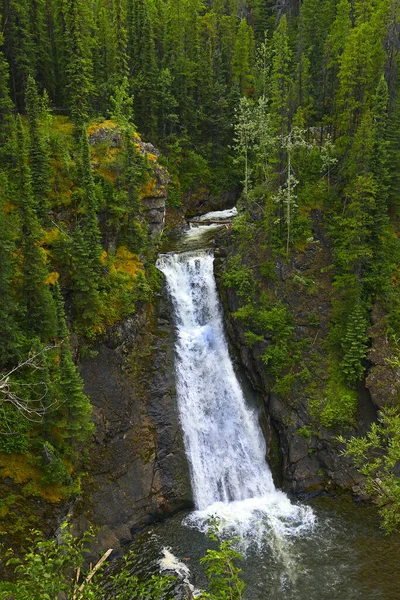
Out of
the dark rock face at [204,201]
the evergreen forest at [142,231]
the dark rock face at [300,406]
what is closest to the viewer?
the evergreen forest at [142,231]

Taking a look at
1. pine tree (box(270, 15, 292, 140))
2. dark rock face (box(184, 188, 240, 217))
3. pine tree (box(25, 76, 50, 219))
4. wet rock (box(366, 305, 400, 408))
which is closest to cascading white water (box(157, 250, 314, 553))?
wet rock (box(366, 305, 400, 408))

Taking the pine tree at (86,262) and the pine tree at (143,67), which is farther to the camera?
the pine tree at (143,67)

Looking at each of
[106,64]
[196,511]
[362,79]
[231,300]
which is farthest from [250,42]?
[196,511]

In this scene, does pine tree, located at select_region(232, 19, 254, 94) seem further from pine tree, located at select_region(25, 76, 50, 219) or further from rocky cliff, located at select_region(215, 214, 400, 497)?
pine tree, located at select_region(25, 76, 50, 219)

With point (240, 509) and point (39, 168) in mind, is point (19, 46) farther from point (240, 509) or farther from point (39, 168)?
point (240, 509)

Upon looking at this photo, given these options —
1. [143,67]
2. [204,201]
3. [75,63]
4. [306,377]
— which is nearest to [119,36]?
[143,67]

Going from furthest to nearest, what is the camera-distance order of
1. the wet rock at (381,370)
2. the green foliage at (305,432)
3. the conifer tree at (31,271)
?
the green foliage at (305,432) < the wet rock at (381,370) < the conifer tree at (31,271)

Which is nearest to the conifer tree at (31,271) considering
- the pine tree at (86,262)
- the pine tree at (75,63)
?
the pine tree at (86,262)

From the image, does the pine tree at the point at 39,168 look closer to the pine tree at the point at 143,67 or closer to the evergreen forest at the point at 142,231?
the evergreen forest at the point at 142,231

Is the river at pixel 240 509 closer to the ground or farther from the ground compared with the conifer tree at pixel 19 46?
closer to the ground

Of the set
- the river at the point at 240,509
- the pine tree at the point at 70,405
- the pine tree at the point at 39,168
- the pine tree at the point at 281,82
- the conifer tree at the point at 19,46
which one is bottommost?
the river at the point at 240,509
